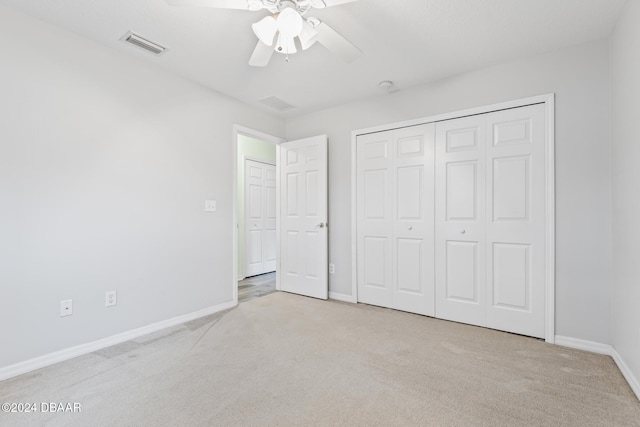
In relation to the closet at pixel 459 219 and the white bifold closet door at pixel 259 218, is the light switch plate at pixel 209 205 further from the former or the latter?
the white bifold closet door at pixel 259 218

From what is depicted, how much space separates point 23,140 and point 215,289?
2.01 metres

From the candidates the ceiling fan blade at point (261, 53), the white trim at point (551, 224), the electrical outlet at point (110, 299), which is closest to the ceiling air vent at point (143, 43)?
the ceiling fan blade at point (261, 53)

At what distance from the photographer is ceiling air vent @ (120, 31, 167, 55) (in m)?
2.28

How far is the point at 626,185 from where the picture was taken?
1.92m

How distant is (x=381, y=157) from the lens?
3.42 meters

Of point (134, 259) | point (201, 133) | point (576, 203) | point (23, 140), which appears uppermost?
point (201, 133)

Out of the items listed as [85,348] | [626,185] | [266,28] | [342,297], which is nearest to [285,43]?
[266,28]

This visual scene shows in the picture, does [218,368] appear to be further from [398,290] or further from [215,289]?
[398,290]

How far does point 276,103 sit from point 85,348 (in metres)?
2.98

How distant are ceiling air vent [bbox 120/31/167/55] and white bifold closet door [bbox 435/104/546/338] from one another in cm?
264

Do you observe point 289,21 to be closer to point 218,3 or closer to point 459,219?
point 218,3

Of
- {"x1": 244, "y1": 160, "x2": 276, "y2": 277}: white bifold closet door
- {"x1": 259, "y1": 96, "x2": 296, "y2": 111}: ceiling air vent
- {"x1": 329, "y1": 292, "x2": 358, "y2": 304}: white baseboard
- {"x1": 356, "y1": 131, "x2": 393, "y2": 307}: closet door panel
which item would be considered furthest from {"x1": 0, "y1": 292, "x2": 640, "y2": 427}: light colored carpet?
{"x1": 244, "y1": 160, "x2": 276, "y2": 277}: white bifold closet door

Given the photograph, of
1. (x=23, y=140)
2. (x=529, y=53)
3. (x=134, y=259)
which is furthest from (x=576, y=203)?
(x=23, y=140)

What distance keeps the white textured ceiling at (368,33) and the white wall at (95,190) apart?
0.83ft
